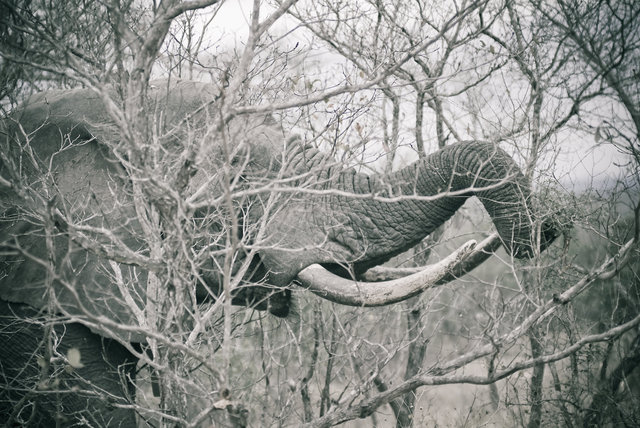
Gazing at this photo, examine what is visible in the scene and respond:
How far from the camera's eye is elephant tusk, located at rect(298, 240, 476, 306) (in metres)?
3.73

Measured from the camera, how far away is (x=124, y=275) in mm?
4562

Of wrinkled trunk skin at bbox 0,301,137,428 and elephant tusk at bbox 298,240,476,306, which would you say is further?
wrinkled trunk skin at bbox 0,301,137,428

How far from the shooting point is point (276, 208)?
4.40 m

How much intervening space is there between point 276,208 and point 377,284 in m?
0.91

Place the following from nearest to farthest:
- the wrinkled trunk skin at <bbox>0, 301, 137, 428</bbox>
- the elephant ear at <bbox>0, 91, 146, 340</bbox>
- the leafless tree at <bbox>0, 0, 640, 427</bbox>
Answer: the leafless tree at <bbox>0, 0, 640, 427</bbox>
the elephant ear at <bbox>0, 91, 146, 340</bbox>
the wrinkled trunk skin at <bbox>0, 301, 137, 428</bbox>

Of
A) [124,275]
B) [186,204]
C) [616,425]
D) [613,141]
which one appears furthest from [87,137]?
[616,425]

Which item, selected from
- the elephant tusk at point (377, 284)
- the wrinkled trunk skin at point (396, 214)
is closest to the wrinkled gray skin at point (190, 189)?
the wrinkled trunk skin at point (396, 214)

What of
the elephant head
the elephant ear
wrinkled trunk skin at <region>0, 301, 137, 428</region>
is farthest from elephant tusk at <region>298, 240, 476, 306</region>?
wrinkled trunk skin at <region>0, 301, 137, 428</region>

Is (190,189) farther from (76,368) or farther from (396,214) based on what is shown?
(76,368)

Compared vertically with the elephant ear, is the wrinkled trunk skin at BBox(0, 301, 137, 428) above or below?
below

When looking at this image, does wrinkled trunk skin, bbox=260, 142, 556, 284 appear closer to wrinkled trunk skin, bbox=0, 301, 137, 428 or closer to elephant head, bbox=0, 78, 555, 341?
elephant head, bbox=0, 78, 555, 341

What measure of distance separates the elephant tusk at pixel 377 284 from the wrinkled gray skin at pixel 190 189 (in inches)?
4.9

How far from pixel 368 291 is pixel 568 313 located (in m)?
2.70

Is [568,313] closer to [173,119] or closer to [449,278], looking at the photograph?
[449,278]
